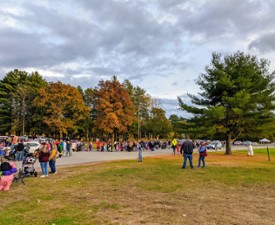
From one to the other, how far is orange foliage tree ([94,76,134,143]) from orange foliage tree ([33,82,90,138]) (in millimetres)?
4841

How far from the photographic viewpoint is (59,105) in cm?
5888

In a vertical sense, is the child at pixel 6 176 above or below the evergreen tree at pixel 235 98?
below

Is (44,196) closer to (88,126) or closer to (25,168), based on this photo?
(25,168)

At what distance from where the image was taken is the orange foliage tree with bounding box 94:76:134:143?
56.9 meters

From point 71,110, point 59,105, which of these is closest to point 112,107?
point 71,110

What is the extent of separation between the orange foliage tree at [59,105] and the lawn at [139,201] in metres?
46.8

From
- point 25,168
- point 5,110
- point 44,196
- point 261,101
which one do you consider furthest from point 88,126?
point 44,196

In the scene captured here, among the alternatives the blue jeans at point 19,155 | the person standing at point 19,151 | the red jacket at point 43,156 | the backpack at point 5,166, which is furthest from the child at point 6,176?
the blue jeans at point 19,155

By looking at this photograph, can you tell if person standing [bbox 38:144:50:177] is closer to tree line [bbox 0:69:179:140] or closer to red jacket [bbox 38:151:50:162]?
red jacket [bbox 38:151:50:162]

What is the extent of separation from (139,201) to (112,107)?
5025 cm

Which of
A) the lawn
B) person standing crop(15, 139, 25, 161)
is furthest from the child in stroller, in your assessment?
person standing crop(15, 139, 25, 161)

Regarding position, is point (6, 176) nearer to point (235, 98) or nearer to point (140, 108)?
point (235, 98)

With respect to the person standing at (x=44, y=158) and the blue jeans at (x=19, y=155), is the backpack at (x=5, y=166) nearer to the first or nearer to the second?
the person standing at (x=44, y=158)

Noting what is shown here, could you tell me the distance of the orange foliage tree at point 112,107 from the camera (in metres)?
56.9
